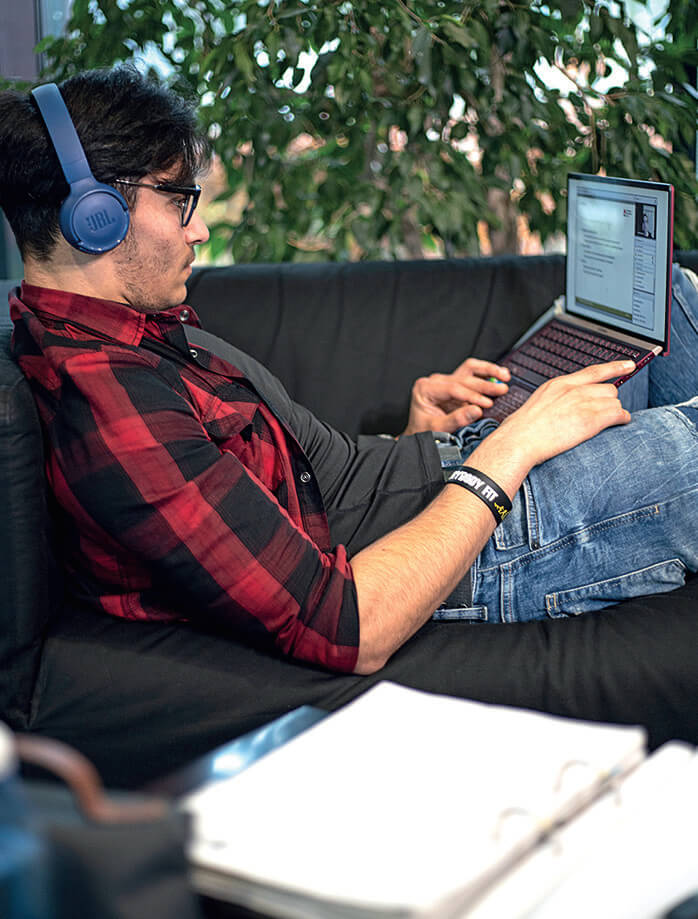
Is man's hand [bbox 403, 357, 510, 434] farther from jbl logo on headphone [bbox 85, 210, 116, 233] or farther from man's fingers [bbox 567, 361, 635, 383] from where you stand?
jbl logo on headphone [bbox 85, 210, 116, 233]

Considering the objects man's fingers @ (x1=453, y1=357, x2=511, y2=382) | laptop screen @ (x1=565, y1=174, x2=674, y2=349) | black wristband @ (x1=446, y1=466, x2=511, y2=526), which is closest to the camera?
black wristband @ (x1=446, y1=466, x2=511, y2=526)

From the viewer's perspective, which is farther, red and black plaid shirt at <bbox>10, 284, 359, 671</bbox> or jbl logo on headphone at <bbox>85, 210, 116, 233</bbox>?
jbl logo on headphone at <bbox>85, 210, 116, 233</bbox>

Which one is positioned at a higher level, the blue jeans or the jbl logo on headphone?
the jbl logo on headphone

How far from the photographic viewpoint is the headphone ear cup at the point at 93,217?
1.12 m

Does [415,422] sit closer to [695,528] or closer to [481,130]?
[695,528]

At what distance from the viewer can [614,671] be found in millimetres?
1204

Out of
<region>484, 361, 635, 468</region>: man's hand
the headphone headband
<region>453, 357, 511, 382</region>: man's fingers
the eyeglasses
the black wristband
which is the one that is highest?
the headphone headband

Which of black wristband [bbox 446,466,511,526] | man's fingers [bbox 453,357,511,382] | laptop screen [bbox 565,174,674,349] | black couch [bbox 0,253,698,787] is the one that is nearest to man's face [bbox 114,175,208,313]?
black couch [bbox 0,253,698,787]

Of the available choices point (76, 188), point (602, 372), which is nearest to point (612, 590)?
point (602, 372)

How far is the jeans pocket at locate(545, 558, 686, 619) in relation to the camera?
4.38 ft

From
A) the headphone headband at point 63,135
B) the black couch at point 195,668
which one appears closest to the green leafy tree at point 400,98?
the headphone headband at point 63,135

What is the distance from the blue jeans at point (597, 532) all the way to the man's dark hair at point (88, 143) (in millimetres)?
648

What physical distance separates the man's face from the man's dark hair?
24 millimetres

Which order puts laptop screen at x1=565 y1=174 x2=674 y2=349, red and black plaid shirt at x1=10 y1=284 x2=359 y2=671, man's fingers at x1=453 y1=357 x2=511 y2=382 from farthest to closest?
man's fingers at x1=453 y1=357 x2=511 y2=382 → laptop screen at x1=565 y1=174 x2=674 y2=349 → red and black plaid shirt at x1=10 y1=284 x2=359 y2=671
